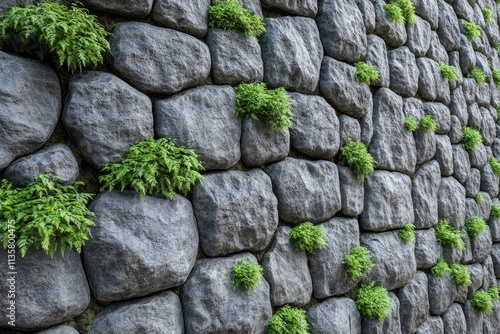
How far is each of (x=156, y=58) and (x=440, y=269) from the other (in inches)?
83.3

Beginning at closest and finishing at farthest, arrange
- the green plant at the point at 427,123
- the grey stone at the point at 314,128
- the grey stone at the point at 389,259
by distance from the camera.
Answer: the grey stone at the point at 314,128 → the grey stone at the point at 389,259 → the green plant at the point at 427,123

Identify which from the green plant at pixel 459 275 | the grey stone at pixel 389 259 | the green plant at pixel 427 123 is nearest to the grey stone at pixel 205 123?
the grey stone at pixel 389 259

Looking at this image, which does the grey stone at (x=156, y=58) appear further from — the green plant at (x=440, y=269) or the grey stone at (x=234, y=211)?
the green plant at (x=440, y=269)

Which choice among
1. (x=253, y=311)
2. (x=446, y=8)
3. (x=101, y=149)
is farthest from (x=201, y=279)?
(x=446, y=8)

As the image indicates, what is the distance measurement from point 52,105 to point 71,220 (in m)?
0.35

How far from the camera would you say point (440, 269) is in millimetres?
2398

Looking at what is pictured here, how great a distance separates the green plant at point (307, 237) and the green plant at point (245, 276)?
0.27 metres

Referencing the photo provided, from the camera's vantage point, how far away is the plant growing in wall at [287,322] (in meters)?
1.50

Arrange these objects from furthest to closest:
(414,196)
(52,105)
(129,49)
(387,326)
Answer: (414,196), (387,326), (129,49), (52,105)

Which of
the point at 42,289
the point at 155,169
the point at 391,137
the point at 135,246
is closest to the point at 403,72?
the point at 391,137

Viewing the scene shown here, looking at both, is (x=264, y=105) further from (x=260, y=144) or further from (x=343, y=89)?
(x=343, y=89)

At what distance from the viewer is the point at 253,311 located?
1.44 meters

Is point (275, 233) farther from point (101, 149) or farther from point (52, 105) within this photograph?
point (52, 105)

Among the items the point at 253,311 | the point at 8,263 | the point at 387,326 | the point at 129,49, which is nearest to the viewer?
the point at 8,263
